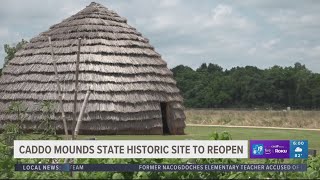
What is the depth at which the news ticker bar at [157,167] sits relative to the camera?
777 centimetres

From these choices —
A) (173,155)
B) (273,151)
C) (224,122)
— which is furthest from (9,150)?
(224,122)

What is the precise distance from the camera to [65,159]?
8.24 meters

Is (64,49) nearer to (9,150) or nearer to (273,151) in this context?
(9,150)

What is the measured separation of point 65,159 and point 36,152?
45 cm

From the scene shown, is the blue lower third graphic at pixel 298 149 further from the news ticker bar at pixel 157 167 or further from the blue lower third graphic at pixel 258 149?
the blue lower third graphic at pixel 258 149

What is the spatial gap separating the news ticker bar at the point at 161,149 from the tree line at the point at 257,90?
85.3m

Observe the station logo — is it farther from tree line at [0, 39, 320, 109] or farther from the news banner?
tree line at [0, 39, 320, 109]

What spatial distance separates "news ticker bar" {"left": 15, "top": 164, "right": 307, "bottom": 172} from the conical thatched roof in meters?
16.6

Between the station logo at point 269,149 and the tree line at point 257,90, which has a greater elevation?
the tree line at point 257,90

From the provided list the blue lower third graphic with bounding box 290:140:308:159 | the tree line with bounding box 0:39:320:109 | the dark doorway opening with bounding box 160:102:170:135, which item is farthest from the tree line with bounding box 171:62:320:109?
A: the blue lower third graphic with bounding box 290:140:308:159

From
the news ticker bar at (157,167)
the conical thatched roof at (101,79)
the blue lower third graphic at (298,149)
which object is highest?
the conical thatched roof at (101,79)

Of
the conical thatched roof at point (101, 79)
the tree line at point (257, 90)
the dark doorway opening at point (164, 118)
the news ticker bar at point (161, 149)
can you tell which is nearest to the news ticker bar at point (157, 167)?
the news ticker bar at point (161, 149)

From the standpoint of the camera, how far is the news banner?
7855mm

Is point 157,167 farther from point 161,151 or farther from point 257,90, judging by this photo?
point 257,90
